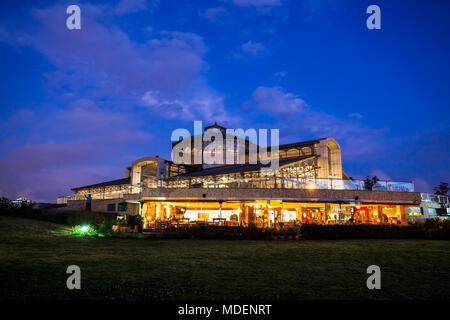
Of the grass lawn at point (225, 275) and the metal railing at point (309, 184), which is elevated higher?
the metal railing at point (309, 184)

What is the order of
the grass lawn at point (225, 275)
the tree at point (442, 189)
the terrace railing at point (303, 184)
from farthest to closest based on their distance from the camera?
the tree at point (442, 189)
the terrace railing at point (303, 184)
the grass lawn at point (225, 275)

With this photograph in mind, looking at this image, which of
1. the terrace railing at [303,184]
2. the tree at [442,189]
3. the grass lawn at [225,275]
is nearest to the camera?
the grass lawn at [225,275]

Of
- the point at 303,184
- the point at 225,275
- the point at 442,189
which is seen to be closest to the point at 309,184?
the point at 303,184

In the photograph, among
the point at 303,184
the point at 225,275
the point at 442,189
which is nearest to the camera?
the point at 225,275

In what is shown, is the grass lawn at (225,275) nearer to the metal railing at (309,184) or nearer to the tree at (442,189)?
the metal railing at (309,184)

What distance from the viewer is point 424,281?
7715 millimetres

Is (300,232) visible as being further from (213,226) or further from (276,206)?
(276,206)

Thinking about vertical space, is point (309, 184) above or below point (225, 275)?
above

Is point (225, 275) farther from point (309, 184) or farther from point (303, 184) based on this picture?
point (309, 184)

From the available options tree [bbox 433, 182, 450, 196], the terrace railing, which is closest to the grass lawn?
the terrace railing

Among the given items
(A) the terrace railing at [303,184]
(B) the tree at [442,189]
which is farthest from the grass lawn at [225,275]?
(B) the tree at [442,189]
